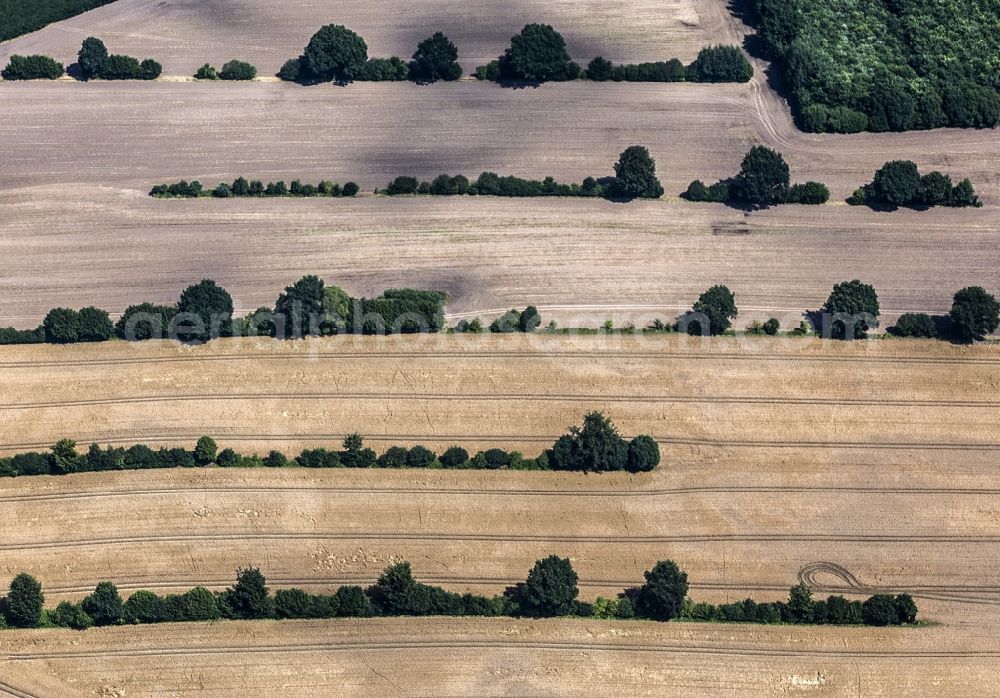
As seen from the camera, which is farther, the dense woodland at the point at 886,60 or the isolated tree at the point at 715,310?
the dense woodland at the point at 886,60

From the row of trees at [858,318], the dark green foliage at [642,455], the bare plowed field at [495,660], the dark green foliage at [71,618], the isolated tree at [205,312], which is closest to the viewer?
the bare plowed field at [495,660]

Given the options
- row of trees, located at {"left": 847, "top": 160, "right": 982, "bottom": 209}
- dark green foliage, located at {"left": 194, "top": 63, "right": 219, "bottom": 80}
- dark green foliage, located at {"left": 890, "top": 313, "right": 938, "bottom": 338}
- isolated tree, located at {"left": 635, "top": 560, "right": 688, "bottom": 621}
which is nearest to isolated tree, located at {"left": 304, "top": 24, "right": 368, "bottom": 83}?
dark green foliage, located at {"left": 194, "top": 63, "right": 219, "bottom": 80}

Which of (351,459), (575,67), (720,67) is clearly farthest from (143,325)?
(720,67)

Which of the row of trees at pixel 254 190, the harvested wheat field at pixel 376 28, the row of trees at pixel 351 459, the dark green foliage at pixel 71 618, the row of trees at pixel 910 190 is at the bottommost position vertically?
the dark green foliage at pixel 71 618

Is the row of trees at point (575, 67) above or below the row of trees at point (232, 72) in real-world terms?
above

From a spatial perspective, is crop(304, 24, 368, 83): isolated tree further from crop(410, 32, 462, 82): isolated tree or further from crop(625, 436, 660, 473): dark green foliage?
crop(625, 436, 660, 473): dark green foliage


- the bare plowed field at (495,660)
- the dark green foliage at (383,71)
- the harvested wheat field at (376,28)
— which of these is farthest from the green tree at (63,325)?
the dark green foliage at (383,71)

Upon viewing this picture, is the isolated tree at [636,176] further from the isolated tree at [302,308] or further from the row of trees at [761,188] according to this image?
the isolated tree at [302,308]

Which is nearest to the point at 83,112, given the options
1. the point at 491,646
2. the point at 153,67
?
the point at 153,67
